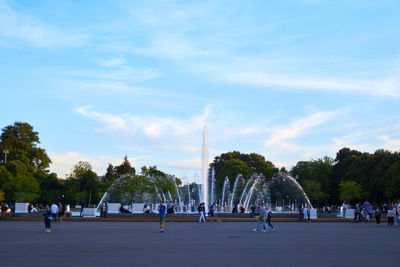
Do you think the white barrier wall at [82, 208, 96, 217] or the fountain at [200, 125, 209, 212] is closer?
the white barrier wall at [82, 208, 96, 217]

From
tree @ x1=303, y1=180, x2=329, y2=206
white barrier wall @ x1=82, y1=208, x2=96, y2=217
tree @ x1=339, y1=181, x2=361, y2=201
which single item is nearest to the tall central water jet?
white barrier wall @ x1=82, y1=208, x2=96, y2=217

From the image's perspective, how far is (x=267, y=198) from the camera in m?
107

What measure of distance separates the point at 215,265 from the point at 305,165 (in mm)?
101646

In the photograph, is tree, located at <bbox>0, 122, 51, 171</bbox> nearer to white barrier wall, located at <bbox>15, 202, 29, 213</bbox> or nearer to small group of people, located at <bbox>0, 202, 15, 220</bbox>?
white barrier wall, located at <bbox>15, 202, 29, 213</bbox>

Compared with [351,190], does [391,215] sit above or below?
below

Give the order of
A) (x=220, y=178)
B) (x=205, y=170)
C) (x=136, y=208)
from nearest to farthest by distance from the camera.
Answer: (x=136, y=208) → (x=205, y=170) → (x=220, y=178)

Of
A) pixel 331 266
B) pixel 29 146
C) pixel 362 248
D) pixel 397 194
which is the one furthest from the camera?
pixel 29 146

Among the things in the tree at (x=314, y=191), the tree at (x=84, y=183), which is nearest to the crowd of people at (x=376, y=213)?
the tree at (x=314, y=191)

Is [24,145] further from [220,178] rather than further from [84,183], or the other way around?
[220,178]

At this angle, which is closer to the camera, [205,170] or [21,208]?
[21,208]

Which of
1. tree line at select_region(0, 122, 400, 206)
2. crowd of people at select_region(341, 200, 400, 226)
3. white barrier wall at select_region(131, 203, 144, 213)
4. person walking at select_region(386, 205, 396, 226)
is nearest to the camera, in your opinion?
person walking at select_region(386, 205, 396, 226)

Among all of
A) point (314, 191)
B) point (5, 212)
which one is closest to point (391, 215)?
point (5, 212)

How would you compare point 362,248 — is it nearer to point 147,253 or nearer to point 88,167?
point 147,253

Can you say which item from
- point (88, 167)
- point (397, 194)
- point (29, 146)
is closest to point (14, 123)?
point (29, 146)
